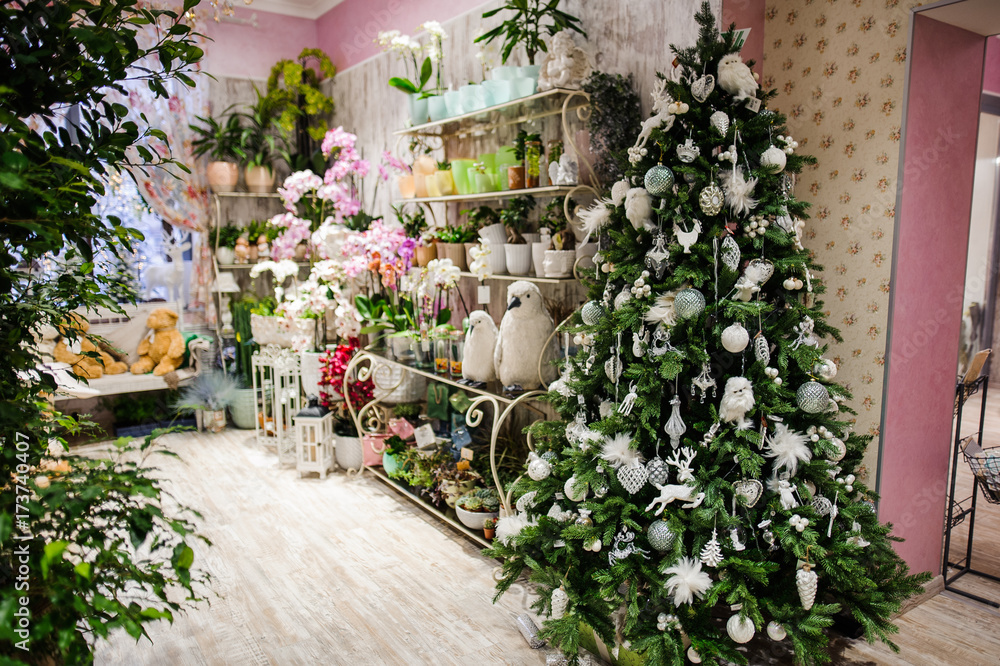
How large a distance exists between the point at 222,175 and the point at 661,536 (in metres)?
4.32

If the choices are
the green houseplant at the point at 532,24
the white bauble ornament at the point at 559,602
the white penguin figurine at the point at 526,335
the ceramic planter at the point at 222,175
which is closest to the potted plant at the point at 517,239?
the white penguin figurine at the point at 526,335

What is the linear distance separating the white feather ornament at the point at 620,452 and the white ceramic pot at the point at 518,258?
3.54 ft

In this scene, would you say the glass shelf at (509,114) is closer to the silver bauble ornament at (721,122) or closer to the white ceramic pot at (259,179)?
the silver bauble ornament at (721,122)

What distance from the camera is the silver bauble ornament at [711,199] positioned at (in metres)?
1.94

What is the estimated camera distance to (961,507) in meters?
2.51

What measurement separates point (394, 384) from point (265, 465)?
1.12 meters

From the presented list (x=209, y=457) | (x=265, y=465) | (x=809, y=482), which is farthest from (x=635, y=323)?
(x=209, y=457)

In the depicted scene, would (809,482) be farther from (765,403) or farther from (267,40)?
(267,40)

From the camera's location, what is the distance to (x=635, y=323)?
201 centimetres

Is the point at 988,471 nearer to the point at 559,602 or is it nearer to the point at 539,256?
the point at 559,602

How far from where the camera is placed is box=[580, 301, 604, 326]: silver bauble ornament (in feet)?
7.09

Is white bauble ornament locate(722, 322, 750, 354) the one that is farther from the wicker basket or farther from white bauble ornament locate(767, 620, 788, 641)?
the wicker basket

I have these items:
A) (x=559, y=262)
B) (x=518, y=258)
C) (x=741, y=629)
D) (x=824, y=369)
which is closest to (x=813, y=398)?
(x=824, y=369)

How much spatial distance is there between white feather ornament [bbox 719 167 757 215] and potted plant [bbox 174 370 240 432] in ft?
13.1
